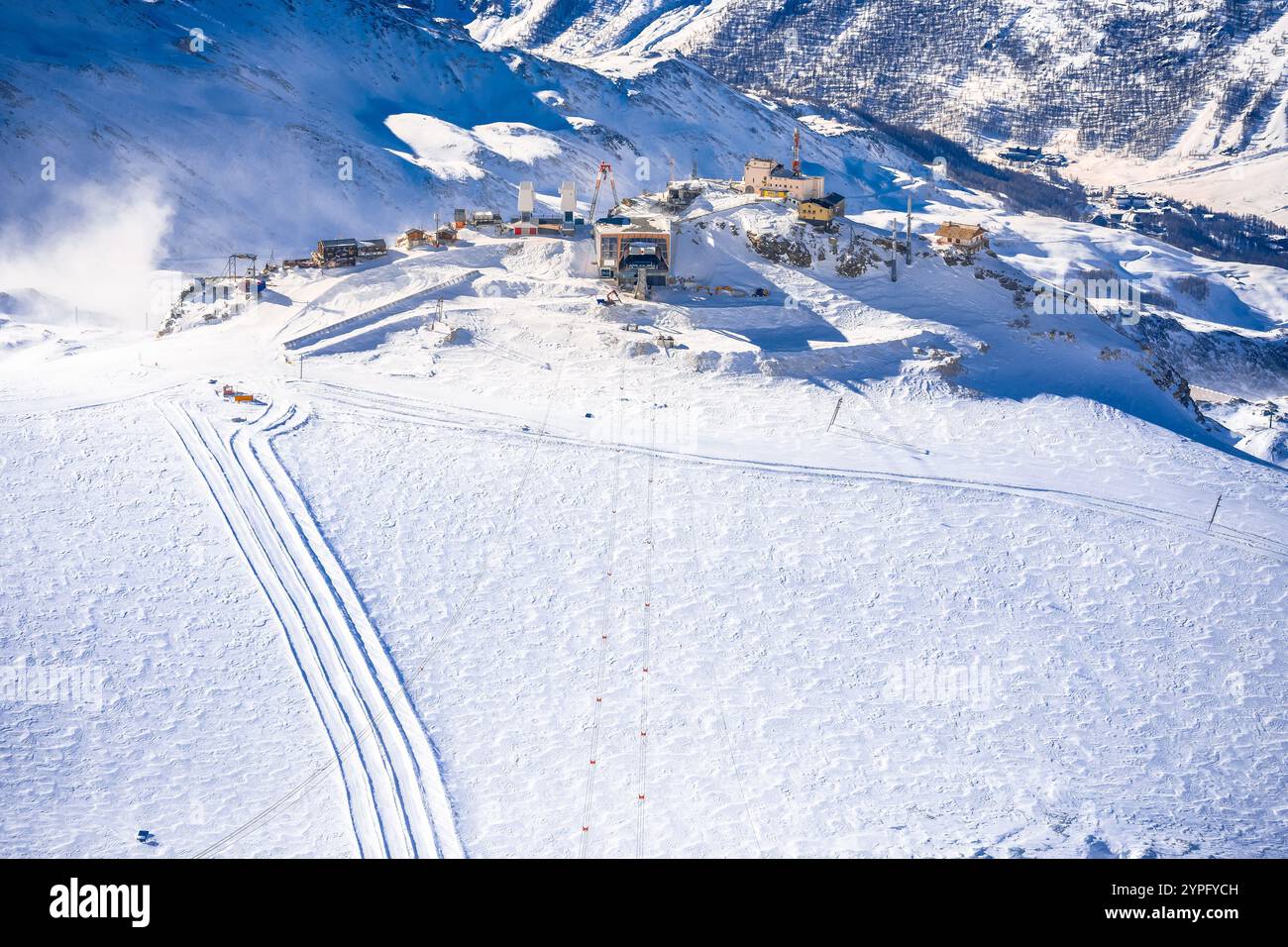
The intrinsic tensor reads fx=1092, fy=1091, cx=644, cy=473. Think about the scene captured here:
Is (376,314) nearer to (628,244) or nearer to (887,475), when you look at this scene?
(628,244)

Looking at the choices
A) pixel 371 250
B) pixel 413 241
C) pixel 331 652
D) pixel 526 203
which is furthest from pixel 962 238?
pixel 331 652

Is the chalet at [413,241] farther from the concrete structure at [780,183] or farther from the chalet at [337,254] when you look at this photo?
the concrete structure at [780,183]

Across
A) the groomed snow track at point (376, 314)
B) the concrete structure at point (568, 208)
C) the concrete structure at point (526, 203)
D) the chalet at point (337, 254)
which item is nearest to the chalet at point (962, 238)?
the concrete structure at point (568, 208)

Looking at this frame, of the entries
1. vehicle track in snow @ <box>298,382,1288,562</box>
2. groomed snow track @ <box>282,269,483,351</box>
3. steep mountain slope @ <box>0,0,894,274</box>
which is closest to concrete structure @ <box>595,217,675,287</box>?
groomed snow track @ <box>282,269,483,351</box>

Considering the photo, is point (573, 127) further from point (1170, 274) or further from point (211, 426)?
point (211, 426)

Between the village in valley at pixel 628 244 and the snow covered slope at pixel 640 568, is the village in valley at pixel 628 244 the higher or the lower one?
the higher one
